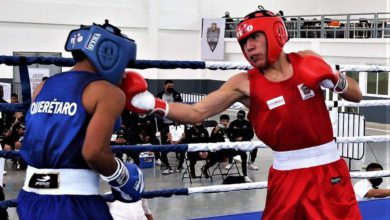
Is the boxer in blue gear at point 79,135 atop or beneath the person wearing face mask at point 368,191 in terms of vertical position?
atop

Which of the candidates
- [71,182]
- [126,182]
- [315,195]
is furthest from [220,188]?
[71,182]

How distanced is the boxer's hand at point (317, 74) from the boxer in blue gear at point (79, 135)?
0.65m

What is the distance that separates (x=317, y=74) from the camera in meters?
1.90

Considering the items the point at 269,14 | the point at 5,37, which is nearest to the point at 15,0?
the point at 5,37

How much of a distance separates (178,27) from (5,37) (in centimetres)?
489

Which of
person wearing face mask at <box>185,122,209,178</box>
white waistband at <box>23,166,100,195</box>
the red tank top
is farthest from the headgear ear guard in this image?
person wearing face mask at <box>185,122,209,178</box>

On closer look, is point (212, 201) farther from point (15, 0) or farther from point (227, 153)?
point (15, 0)

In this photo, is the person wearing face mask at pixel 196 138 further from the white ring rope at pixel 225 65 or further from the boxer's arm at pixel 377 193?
the white ring rope at pixel 225 65

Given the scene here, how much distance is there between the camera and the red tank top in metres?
1.95

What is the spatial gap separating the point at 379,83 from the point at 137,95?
11938mm

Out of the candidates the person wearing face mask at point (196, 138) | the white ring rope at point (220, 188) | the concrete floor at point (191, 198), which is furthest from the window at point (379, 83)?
the white ring rope at point (220, 188)

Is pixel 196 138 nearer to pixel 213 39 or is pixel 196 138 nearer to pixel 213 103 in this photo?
pixel 213 103

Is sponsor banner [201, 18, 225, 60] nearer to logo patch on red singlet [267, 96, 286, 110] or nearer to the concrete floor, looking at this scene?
the concrete floor

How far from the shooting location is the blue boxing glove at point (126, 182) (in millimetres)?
1665
